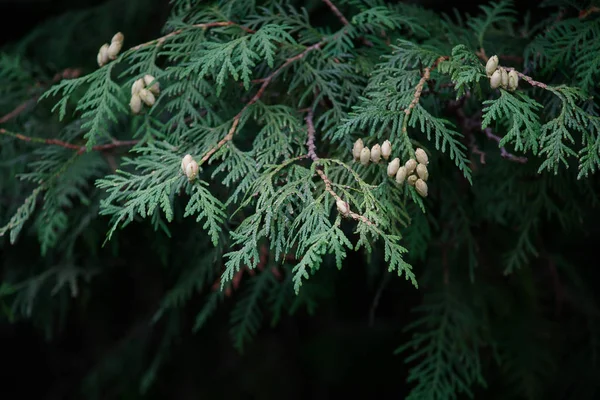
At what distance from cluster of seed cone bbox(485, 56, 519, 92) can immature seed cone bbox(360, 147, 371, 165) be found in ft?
1.00

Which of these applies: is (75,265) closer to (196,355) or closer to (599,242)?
(196,355)

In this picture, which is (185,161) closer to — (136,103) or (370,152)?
(136,103)

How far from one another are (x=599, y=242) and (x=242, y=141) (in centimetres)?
165

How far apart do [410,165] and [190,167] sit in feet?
1.56

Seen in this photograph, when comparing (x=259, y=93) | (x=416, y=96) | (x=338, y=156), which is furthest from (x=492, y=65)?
(x=259, y=93)

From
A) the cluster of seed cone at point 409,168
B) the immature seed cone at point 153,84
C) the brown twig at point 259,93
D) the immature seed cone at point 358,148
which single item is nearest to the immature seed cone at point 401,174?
the cluster of seed cone at point 409,168

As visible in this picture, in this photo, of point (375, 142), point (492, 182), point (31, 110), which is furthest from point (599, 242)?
point (31, 110)

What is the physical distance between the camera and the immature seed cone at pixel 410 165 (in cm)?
122

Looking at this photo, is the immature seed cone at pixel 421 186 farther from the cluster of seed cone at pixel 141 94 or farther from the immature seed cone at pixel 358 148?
the cluster of seed cone at pixel 141 94

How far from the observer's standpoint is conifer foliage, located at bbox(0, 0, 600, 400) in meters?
1.25

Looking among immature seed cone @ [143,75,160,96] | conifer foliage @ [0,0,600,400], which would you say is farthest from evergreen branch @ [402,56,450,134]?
immature seed cone @ [143,75,160,96]

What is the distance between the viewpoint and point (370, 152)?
130 centimetres

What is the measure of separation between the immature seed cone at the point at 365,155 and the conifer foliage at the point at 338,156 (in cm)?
1

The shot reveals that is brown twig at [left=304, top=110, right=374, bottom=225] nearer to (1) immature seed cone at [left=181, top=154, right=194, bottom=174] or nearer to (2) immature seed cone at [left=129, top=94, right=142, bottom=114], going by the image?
(1) immature seed cone at [left=181, top=154, right=194, bottom=174]
